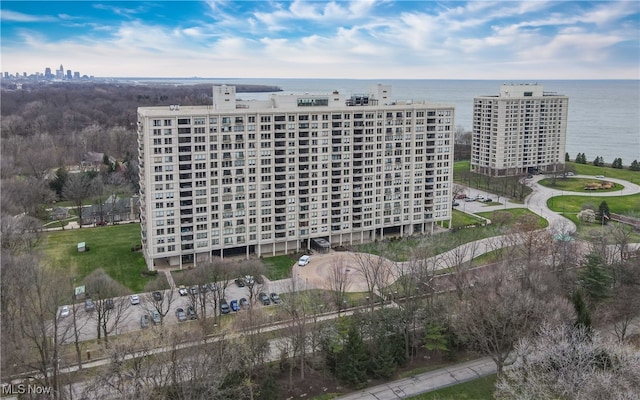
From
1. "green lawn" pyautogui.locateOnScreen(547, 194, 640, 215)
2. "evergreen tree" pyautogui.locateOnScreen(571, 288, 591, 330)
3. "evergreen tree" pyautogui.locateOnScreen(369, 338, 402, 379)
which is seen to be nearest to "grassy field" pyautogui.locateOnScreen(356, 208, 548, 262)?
"green lawn" pyautogui.locateOnScreen(547, 194, 640, 215)

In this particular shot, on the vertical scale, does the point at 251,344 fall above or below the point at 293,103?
below

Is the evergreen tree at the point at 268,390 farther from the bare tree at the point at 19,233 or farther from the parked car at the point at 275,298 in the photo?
the bare tree at the point at 19,233

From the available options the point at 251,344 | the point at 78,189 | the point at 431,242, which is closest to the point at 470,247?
the point at 431,242

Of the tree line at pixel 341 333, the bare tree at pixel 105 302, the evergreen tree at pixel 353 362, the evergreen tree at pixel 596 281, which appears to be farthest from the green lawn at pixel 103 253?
the evergreen tree at pixel 596 281

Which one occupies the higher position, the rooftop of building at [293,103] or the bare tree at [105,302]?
the rooftop of building at [293,103]

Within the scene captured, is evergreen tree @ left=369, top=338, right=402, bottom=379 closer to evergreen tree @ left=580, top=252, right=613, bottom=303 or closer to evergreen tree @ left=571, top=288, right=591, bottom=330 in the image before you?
evergreen tree @ left=571, top=288, right=591, bottom=330

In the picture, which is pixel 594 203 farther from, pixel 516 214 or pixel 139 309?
pixel 139 309

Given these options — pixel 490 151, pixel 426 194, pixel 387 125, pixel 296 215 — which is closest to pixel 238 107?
pixel 296 215
